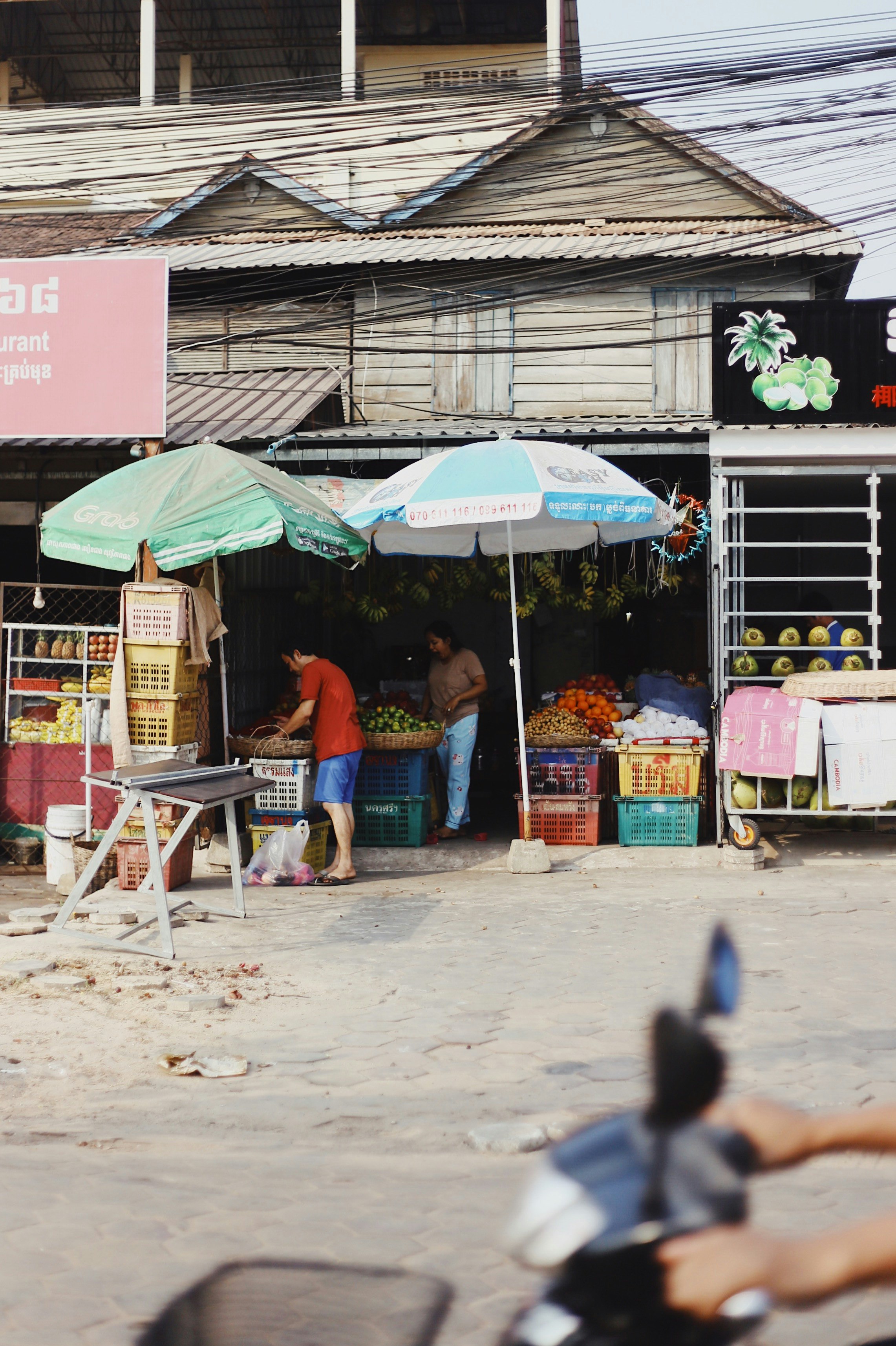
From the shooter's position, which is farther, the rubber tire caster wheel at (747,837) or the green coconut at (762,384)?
the green coconut at (762,384)

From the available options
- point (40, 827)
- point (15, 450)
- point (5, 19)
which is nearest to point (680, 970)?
point (40, 827)

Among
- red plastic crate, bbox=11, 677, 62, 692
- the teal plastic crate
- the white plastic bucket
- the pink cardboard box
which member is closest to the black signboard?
the pink cardboard box

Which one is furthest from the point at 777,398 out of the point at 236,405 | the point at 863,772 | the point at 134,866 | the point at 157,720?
the point at 134,866

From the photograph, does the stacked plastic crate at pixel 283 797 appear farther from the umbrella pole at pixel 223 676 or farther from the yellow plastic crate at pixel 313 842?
the umbrella pole at pixel 223 676

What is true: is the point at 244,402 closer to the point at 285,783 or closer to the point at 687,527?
the point at 285,783

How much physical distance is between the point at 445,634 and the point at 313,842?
237cm

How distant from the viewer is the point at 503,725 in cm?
1509

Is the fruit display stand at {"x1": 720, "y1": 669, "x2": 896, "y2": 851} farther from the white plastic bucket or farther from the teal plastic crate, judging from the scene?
the white plastic bucket

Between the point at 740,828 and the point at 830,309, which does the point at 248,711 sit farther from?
the point at 830,309

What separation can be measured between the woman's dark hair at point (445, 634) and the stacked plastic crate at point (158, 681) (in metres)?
2.75

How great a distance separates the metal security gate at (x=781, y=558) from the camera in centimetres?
995

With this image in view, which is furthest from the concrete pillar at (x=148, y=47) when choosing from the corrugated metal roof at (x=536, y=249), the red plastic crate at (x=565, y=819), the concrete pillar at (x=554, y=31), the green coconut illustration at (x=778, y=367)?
the red plastic crate at (x=565, y=819)

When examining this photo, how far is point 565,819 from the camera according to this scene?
34.6 feet

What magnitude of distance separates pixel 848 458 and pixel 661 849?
363cm
